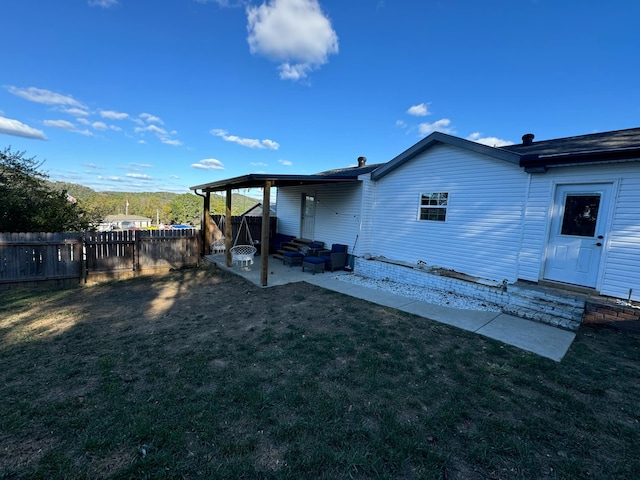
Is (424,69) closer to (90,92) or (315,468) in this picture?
(315,468)

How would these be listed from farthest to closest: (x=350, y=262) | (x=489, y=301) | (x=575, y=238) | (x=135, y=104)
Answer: (x=135, y=104) → (x=350, y=262) → (x=489, y=301) → (x=575, y=238)

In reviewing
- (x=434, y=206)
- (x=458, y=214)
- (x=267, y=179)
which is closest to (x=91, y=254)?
(x=267, y=179)

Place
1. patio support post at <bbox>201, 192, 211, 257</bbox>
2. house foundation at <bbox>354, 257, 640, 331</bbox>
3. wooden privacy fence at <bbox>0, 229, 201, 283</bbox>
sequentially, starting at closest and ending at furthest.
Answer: house foundation at <bbox>354, 257, 640, 331</bbox>, wooden privacy fence at <bbox>0, 229, 201, 283</bbox>, patio support post at <bbox>201, 192, 211, 257</bbox>

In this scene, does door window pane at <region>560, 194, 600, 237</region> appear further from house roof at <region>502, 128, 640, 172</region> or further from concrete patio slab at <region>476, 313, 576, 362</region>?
concrete patio slab at <region>476, 313, 576, 362</region>

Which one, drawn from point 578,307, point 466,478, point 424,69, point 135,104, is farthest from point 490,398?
point 135,104

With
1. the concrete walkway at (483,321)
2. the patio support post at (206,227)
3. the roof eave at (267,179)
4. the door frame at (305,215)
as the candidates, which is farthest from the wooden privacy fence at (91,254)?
the door frame at (305,215)

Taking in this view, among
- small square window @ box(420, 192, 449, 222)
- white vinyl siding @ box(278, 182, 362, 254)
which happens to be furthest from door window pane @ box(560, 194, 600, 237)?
white vinyl siding @ box(278, 182, 362, 254)

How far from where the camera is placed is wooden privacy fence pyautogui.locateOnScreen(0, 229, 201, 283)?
6609 mm

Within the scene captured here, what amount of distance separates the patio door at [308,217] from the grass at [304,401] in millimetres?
6603

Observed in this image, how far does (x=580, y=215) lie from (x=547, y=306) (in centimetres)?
200

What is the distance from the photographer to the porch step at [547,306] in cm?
472

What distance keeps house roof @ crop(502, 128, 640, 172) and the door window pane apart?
28.9 inches

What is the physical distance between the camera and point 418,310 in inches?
212

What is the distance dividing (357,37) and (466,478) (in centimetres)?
1237
